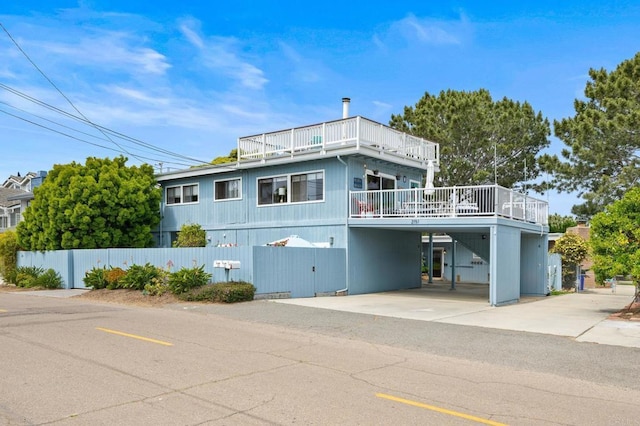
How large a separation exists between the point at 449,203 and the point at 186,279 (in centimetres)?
961

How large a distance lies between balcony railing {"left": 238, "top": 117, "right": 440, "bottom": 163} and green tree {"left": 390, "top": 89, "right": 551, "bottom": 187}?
10700mm

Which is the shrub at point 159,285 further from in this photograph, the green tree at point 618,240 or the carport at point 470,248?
the green tree at point 618,240

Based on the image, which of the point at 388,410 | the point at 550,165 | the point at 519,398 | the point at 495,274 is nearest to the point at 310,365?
the point at 388,410

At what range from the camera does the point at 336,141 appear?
2147 centimetres

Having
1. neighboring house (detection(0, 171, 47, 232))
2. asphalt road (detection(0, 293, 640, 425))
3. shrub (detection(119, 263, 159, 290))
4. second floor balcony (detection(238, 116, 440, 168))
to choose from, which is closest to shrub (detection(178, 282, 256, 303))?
shrub (detection(119, 263, 159, 290))

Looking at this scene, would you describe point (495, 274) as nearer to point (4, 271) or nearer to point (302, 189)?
point (302, 189)

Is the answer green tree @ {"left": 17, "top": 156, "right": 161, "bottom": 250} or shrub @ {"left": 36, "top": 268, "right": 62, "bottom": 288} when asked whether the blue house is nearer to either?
green tree @ {"left": 17, "top": 156, "right": 161, "bottom": 250}

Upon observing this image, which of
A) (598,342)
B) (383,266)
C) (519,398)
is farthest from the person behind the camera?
(383,266)

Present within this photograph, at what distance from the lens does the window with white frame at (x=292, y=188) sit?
2253 cm

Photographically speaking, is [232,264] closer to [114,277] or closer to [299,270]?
[299,270]

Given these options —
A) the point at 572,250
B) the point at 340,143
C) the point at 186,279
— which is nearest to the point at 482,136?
the point at 572,250

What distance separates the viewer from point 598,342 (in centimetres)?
1081

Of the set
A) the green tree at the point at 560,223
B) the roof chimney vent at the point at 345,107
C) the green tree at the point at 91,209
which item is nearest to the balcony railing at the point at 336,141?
the roof chimney vent at the point at 345,107

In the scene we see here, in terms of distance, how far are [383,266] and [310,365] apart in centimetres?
1575
